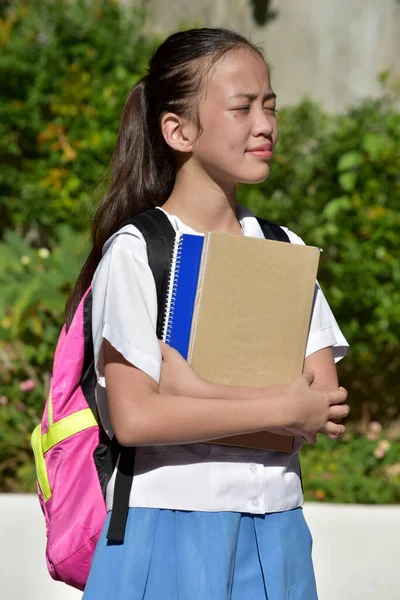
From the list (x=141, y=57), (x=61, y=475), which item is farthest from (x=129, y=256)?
(x=141, y=57)

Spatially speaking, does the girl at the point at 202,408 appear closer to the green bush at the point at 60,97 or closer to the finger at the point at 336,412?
the finger at the point at 336,412

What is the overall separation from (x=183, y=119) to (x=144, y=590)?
86 centimetres

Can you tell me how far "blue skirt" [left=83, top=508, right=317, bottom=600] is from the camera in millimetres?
1639

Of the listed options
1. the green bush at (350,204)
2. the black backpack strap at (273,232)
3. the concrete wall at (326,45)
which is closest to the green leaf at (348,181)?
the green bush at (350,204)

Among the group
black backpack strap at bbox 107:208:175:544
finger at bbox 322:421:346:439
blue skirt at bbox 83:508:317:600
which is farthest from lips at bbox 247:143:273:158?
blue skirt at bbox 83:508:317:600

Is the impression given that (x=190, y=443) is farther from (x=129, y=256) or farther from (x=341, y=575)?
(x=341, y=575)

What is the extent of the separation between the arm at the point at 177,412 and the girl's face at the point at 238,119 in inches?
16.3

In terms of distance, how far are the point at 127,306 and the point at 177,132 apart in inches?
15.9

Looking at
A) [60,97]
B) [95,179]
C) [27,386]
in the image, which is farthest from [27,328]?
[60,97]

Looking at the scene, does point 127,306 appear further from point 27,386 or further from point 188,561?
point 27,386

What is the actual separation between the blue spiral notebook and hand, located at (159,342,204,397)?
42mm

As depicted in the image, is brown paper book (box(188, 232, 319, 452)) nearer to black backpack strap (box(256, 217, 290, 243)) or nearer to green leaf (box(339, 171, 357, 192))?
black backpack strap (box(256, 217, 290, 243))

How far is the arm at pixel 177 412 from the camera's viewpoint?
1.57m

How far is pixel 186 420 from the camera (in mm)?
1571
